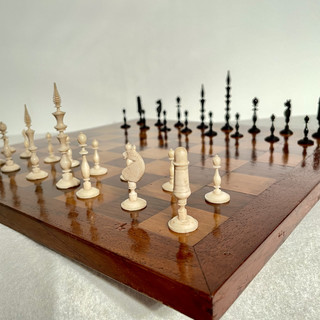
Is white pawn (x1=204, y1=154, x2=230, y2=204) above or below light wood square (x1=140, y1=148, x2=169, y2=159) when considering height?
above

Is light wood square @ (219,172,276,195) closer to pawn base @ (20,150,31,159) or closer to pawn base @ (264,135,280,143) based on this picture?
pawn base @ (264,135,280,143)

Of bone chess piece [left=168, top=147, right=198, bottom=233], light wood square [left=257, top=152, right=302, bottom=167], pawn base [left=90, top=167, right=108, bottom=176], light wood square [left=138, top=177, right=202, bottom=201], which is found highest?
bone chess piece [left=168, top=147, right=198, bottom=233]

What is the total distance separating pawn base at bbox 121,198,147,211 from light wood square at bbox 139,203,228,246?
3.4 inches

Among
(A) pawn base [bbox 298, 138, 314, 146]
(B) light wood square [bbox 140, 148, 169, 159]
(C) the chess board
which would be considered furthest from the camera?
(A) pawn base [bbox 298, 138, 314, 146]

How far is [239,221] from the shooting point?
122 centimetres

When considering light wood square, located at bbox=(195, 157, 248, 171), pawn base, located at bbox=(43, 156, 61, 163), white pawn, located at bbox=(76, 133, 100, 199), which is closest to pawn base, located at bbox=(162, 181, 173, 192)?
white pawn, located at bbox=(76, 133, 100, 199)

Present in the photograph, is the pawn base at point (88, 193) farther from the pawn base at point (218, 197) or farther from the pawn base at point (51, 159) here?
the pawn base at point (51, 159)

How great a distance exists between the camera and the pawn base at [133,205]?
134 centimetres

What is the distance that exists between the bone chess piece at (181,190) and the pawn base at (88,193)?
461 millimetres

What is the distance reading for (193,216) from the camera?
1267 millimetres

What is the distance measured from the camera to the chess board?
95 cm

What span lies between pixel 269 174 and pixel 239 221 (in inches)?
23.1

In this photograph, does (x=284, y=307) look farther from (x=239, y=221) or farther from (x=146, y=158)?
(x=146, y=158)

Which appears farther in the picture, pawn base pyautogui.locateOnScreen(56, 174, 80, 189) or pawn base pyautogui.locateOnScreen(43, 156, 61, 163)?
pawn base pyautogui.locateOnScreen(43, 156, 61, 163)
